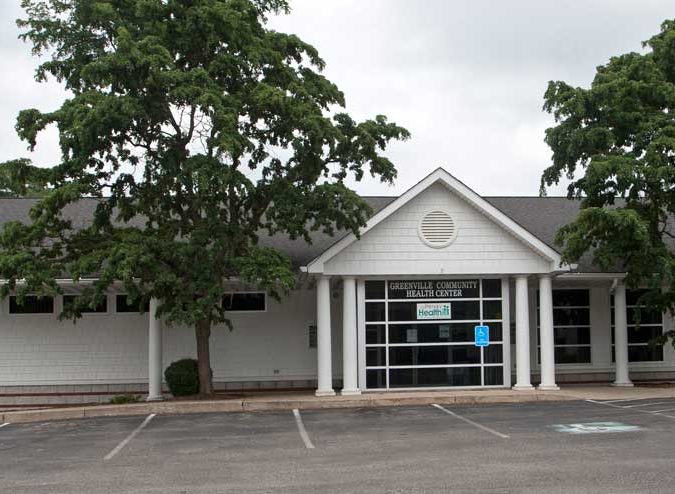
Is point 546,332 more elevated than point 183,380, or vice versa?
point 546,332

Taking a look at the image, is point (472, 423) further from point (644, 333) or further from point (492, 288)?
point (644, 333)

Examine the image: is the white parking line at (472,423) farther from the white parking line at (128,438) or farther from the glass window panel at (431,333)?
the white parking line at (128,438)

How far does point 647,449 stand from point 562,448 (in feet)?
3.90

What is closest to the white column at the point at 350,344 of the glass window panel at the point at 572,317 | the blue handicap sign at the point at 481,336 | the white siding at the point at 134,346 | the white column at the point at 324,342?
the white column at the point at 324,342

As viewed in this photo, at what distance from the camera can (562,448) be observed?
12.5 meters

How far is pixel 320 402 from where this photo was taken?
1948 cm

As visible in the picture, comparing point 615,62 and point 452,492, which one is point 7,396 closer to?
point 452,492

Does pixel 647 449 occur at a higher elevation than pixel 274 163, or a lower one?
lower

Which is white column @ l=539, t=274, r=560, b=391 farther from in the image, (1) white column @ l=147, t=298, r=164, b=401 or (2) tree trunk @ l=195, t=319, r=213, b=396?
(1) white column @ l=147, t=298, r=164, b=401

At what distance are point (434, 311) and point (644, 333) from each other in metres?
7.33

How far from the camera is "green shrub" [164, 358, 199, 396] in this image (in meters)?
20.8

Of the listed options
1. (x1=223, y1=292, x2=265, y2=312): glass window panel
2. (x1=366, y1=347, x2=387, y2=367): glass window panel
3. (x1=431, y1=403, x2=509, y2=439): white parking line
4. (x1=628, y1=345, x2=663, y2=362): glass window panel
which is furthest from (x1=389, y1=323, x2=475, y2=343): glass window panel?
(x1=628, y1=345, x2=663, y2=362): glass window panel

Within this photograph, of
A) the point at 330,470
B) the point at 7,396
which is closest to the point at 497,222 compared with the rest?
the point at 330,470

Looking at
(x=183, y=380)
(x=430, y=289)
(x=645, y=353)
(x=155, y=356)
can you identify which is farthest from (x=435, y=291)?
(x=645, y=353)
